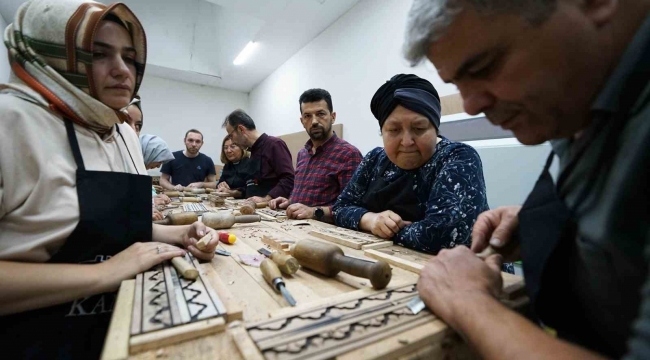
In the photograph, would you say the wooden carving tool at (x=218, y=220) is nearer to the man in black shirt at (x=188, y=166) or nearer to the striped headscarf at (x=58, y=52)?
the striped headscarf at (x=58, y=52)

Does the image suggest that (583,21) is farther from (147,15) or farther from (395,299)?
(147,15)

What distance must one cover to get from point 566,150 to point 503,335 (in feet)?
1.80

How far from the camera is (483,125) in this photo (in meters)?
2.87

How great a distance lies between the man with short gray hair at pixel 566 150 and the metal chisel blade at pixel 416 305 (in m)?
0.03

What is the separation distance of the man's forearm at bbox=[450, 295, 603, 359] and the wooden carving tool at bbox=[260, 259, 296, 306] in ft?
1.51

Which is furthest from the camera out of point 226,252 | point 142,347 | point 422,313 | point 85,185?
point 226,252

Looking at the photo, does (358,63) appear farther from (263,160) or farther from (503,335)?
(503,335)

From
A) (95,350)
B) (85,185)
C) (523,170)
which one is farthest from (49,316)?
(523,170)

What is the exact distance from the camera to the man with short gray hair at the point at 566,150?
0.49 meters

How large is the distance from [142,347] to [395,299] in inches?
25.5

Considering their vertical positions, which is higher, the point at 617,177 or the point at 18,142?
the point at 18,142

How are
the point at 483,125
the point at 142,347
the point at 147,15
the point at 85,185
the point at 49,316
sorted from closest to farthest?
the point at 142,347 → the point at 49,316 → the point at 85,185 → the point at 483,125 → the point at 147,15

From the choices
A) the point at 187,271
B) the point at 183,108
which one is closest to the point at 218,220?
the point at 187,271

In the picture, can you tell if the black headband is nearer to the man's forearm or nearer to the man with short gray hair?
the man with short gray hair
